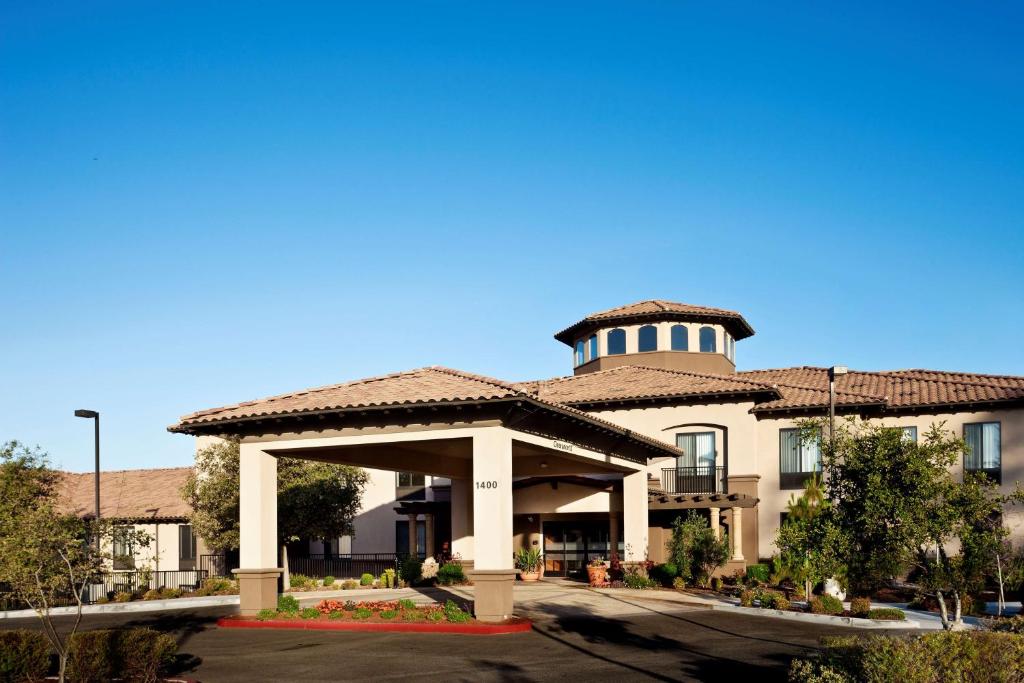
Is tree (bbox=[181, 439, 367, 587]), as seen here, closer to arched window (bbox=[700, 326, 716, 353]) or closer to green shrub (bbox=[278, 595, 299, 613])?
green shrub (bbox=[278, 595, 299, 613])

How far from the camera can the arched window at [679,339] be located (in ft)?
162

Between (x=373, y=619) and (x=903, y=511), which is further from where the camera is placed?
(x=373, y=619)

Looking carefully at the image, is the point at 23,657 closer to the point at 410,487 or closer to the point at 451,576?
the point at 451,576

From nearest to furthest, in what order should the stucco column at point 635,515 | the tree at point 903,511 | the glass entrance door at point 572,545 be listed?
1. the tree at point 903,511
2. the stucco column at point 635,515
3. the glass entrance door at point 572,545

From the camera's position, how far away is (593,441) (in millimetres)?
31062

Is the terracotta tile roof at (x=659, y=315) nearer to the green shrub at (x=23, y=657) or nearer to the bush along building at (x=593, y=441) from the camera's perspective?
the bush along building at (x=593, y=441)

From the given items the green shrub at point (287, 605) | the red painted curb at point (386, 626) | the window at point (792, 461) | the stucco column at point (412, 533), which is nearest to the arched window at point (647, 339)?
the window at point (792, 461)

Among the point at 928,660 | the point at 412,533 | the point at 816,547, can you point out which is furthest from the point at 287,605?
the point at 928,660

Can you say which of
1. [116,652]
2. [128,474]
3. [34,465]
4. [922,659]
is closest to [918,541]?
[922,659]

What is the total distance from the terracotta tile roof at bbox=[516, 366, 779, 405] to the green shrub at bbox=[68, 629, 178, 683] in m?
24.1

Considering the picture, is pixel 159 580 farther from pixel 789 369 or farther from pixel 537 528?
pixel 789 369

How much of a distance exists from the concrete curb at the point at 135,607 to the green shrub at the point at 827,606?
19553 mm

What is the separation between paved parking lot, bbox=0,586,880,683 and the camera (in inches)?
690

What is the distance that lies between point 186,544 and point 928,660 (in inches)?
1629
